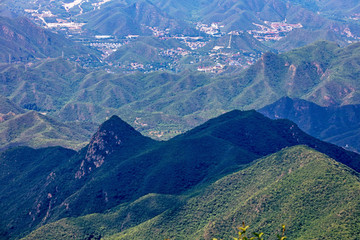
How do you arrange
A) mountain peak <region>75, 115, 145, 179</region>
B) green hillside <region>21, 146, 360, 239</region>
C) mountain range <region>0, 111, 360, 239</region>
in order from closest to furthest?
green hillside <region>21, 146, 360, 239</region> < mountain range <region>0, 111, 360, 239</region> < mountain peak <region>75, 115, 145, 179</region>

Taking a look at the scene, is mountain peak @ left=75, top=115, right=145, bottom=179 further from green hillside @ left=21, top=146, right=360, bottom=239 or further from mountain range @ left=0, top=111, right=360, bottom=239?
green hillside @ left=21, top=146, right=360, bottom=239

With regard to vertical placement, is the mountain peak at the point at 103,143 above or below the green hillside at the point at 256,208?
above

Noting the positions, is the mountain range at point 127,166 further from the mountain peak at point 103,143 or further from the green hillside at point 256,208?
the green hillside at point 256,208

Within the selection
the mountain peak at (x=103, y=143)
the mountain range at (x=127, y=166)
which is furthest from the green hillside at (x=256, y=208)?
the mountain peak at (x=103, y=143)

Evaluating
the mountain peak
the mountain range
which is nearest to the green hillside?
the mountain range

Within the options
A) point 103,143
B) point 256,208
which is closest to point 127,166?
point 103,143

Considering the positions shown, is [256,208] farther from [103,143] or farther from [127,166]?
[103,143]

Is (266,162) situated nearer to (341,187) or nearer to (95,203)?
(341,187)
